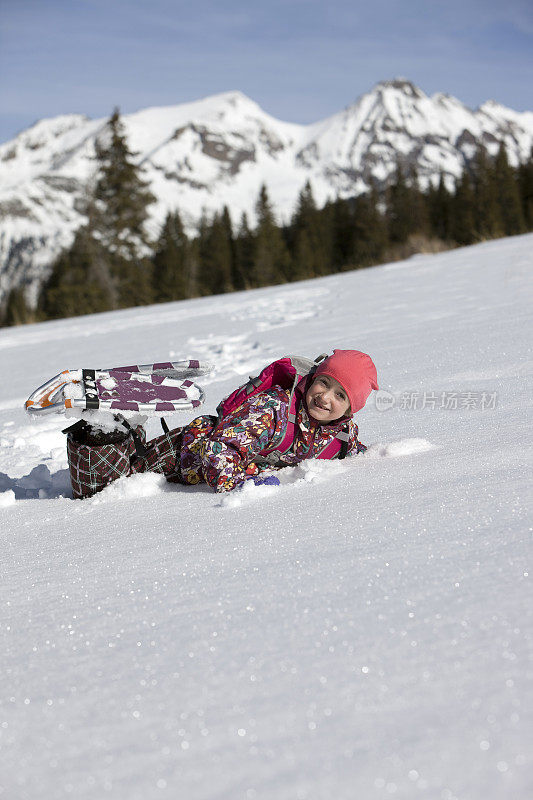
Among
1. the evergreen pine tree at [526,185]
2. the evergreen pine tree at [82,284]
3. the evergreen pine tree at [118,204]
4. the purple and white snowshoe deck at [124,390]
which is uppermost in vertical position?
the evergreen pine tree at [526,185]

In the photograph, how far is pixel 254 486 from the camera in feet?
6.18

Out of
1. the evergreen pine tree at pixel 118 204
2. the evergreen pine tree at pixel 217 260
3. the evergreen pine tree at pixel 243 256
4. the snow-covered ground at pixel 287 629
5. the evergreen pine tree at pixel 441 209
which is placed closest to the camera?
the snow-covered ground at pixel 287 629

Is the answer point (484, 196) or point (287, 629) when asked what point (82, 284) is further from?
point (287, 629)

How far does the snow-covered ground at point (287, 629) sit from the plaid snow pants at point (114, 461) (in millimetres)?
77

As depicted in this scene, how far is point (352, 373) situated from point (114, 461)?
847mm

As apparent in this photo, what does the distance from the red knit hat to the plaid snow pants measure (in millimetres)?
637

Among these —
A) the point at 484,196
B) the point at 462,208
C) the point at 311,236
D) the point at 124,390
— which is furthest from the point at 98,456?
the point at 311,236

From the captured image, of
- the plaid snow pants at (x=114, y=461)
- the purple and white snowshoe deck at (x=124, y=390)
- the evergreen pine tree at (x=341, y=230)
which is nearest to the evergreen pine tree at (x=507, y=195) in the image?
the evergreen pine tree at (x=341, y=230)

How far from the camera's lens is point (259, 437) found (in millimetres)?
2104

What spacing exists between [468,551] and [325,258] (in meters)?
46.3

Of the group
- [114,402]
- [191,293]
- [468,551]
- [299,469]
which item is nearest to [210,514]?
[299,469]

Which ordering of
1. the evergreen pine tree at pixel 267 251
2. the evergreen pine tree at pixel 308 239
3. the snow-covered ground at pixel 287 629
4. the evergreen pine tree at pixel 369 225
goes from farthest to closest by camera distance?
the evergreen pine tree at pixel 308 239 → the evergreen pine tree at pixel 267 251 → the evergreen pine tree at pixel 369 225 → the snow-covered ground at pixel 287 629

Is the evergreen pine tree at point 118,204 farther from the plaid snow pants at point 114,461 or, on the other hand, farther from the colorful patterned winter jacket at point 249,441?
the colorful patterned winter jacket at point 249,441

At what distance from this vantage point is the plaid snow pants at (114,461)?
211 centimetres
